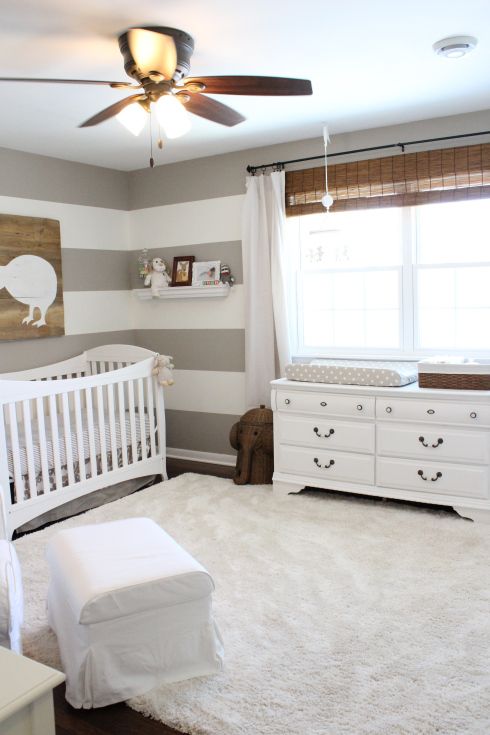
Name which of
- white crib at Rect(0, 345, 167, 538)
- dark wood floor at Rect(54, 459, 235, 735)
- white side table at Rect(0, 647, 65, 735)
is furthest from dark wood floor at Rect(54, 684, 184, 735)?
white crib at Rect(0, 345, 167, 538)

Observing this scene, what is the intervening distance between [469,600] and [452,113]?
2633 mm

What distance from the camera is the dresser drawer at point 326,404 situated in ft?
11.8

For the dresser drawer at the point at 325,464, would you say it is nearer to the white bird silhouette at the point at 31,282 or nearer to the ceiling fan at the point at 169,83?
the white bird silhouette at the point at 31,282

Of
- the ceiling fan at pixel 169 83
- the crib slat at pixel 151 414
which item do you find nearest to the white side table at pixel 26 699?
the ceiling fan at pixel 169 83

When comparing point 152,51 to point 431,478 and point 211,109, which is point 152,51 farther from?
point 431,478

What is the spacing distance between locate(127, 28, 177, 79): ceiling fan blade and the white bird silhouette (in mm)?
2130

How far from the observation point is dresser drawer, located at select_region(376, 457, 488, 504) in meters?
3.34

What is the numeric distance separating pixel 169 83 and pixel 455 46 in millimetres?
1180

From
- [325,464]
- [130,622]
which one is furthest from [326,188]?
[130,622]

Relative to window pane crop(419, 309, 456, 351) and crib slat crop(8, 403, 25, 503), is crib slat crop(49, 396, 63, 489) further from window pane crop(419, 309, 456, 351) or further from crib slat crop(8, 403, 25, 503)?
window pane crop(419, 309, 456, 351)

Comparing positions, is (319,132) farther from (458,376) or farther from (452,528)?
(452,528)

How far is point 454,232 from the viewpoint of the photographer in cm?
383

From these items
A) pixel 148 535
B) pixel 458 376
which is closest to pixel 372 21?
pixel 458 376

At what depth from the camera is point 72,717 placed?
6.36 feet
